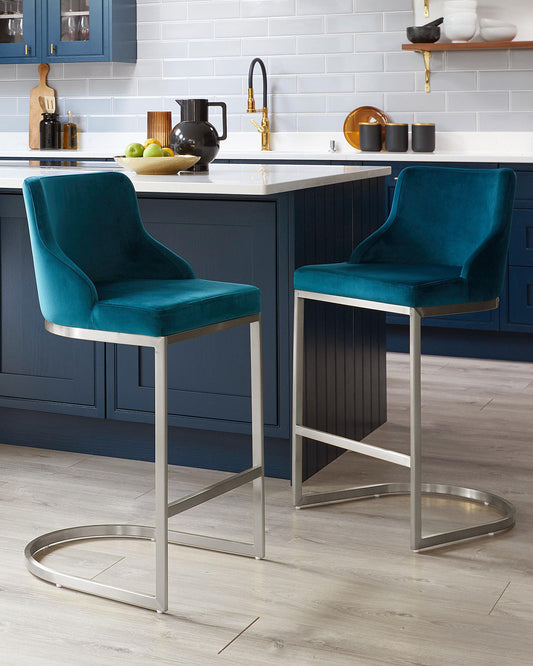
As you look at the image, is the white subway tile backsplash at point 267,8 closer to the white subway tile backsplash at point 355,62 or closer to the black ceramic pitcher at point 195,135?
the white subway tile backsplash at point 355,62

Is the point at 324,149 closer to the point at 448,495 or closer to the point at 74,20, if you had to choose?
the point at 74,20

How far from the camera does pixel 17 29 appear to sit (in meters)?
5.93

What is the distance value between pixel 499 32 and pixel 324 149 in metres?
1.16

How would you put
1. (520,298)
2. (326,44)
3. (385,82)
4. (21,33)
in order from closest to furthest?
(520,298) < (385,82) < (326,44) < (21,33)

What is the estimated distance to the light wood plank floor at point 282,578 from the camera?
77.4 inches

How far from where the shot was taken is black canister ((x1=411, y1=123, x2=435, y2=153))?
512 centimetres

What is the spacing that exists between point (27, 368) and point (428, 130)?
2770 mm

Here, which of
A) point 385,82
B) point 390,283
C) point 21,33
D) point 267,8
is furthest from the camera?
point 21,33

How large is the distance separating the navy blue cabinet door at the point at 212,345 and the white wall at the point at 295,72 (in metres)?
2.68

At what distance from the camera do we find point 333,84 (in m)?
5.48

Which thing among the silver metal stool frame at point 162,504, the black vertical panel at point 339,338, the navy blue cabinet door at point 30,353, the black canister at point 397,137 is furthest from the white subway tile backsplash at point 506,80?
the silver metal stool frame at point 162,504

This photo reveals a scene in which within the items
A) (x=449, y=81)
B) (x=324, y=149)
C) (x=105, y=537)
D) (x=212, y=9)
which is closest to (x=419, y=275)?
(x=105, y=537)

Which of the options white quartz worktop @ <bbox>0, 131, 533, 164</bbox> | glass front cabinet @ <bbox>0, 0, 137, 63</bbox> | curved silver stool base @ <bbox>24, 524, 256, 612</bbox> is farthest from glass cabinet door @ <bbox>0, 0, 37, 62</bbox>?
curved silver stool base @ <bbox>24, 524, 256, 612</bbox>

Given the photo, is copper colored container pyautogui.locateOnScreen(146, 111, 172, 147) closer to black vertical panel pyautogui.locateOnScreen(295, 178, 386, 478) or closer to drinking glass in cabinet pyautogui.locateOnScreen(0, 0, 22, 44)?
black vertical panel pyautogui.locateOnScreen(295, 178, 386, 478)
